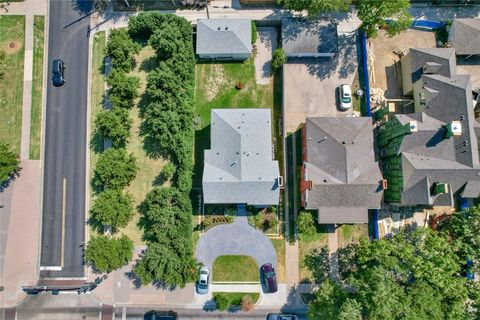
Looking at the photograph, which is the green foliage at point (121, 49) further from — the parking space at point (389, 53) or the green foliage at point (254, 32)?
the parking space at point (389, 53)

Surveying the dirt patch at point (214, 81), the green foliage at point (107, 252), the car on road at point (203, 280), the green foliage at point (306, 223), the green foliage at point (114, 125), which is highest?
the dirt patch at point (214, 81)

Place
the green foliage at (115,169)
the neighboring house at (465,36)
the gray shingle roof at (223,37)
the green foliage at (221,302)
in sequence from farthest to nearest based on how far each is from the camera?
the neighboring house at (465,36) → the gray shingle roof at (223,37) → the green foliage at (115,169) → the green foliage at (221,302)

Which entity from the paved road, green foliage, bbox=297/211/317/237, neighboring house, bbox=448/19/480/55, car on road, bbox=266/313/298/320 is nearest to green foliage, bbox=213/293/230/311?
car on road, bbox=266/313/298/320

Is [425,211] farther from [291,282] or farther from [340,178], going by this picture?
[291,282]

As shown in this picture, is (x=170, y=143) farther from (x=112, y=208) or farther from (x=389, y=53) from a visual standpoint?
(x=389, y=53)

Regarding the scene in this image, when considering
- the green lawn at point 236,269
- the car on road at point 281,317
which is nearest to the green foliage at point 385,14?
the green lawn at point 236,269

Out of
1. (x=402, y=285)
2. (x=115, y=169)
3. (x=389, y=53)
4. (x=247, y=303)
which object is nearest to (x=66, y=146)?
(x=115, y=169)

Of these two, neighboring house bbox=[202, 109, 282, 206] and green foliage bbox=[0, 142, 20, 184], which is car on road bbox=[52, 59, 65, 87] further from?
neighboring house bbox=[202, 109, 282, 206]
